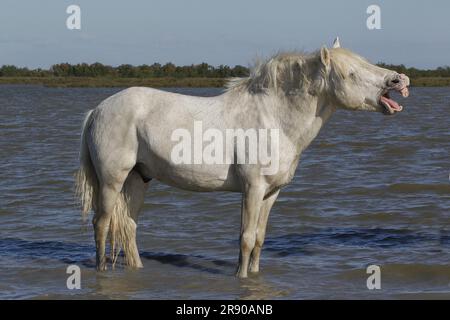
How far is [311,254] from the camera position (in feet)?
28.9

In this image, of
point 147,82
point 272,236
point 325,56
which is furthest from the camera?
point 147,82

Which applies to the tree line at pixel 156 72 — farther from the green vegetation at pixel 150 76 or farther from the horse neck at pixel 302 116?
the horse neck at pixel 302 116

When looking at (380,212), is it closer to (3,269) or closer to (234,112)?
(234,112)

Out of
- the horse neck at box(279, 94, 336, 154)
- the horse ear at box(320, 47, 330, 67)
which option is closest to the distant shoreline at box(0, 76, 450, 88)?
the horse neck at box(279, 94, 336, 154)

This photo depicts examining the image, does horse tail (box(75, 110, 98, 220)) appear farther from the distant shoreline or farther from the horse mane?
the distant shoreline

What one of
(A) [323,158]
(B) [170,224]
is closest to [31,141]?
(A) [323,158]

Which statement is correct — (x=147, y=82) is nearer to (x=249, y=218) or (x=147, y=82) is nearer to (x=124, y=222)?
(x=124, y=222)

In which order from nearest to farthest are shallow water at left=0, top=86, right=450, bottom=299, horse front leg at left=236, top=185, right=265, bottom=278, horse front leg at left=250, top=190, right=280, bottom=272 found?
horse front leg at left=236, top=185, right=265, bottom=278 < shallow water at left=0, top=86, right=450, bottom=299 < horse front leg at left=250, top=190, right=280, bottom=272

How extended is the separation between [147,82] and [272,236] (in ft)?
215

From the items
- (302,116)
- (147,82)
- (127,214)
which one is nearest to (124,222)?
(127,214)

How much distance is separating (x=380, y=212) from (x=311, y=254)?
231cm

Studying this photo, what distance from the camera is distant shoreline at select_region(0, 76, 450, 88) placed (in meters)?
74.2

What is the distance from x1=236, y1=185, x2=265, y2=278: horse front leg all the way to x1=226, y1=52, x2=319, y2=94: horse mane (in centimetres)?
92

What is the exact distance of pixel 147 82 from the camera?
74500 mm
